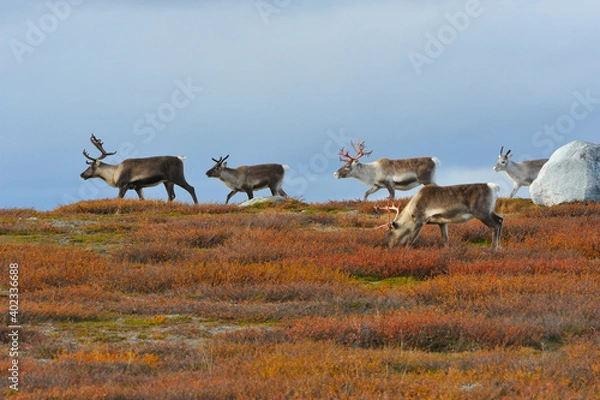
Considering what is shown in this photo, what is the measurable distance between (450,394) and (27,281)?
282 inches

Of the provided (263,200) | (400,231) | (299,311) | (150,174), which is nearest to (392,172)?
(263,200)

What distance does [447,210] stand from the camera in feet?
46.2

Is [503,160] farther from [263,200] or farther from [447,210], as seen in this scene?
[447,210]

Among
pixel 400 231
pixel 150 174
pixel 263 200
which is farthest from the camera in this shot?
pixel 150 174

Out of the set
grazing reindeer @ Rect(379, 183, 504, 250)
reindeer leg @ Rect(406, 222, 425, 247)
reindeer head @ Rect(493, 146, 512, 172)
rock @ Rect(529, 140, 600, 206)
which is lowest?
reindeer leg @ Rect(406, 222, 425, 247)

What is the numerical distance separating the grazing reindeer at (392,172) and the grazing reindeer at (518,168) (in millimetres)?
5169

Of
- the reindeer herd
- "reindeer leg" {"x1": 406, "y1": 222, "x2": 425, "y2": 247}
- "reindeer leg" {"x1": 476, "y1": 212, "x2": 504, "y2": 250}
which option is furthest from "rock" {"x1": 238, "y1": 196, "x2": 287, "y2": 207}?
"reindeer leg" {"x1": 476, "y1": 212, "x2": 504, "y2": 250}

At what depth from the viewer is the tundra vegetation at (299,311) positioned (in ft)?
20.2

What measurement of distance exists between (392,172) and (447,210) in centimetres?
1130

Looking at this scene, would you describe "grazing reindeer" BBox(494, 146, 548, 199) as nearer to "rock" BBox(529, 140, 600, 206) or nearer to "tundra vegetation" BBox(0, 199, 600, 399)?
"rock" BBox(529, 140, 600, 206)

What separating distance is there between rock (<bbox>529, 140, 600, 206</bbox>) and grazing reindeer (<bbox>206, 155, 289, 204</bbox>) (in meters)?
8.65

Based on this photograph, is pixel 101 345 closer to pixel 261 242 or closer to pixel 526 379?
pixel 526 379

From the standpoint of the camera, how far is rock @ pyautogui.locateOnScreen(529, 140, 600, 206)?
20406mm

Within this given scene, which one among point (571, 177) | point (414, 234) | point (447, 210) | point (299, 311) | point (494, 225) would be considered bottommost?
point (299, 311)
